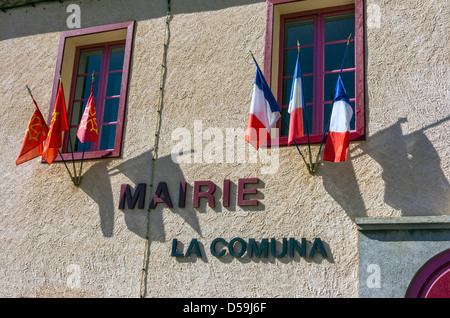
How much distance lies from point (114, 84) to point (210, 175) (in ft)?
7.11

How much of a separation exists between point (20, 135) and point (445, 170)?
18.1 ft

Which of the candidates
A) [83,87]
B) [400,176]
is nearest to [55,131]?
[83,87]

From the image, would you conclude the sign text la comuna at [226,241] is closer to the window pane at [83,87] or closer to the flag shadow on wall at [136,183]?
the flag shadow on wall at [136,183]

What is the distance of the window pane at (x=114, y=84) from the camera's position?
883 cm

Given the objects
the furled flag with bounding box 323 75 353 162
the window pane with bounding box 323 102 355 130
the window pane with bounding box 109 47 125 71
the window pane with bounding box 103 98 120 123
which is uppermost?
the window pane with bounding box 109 47 125 71

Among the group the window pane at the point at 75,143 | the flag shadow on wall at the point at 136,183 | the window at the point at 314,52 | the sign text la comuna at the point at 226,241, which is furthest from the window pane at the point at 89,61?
the window at the point at 314,52

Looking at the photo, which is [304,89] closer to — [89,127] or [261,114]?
[261,114]

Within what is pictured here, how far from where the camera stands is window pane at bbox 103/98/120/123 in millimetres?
8695

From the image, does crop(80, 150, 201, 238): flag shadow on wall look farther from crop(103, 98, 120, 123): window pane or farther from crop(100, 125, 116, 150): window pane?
crop(103, 98, 120, 123): window pane

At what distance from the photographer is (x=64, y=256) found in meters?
7.96

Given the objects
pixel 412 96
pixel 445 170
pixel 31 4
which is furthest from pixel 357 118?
pixel 31 4

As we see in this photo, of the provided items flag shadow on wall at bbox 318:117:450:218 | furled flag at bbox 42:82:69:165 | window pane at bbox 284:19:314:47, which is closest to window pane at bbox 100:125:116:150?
furled flag at bbox 42:82:69:165

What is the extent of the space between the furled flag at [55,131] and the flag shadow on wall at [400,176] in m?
3.25

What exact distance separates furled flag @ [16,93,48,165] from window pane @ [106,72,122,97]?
41.3 inches
